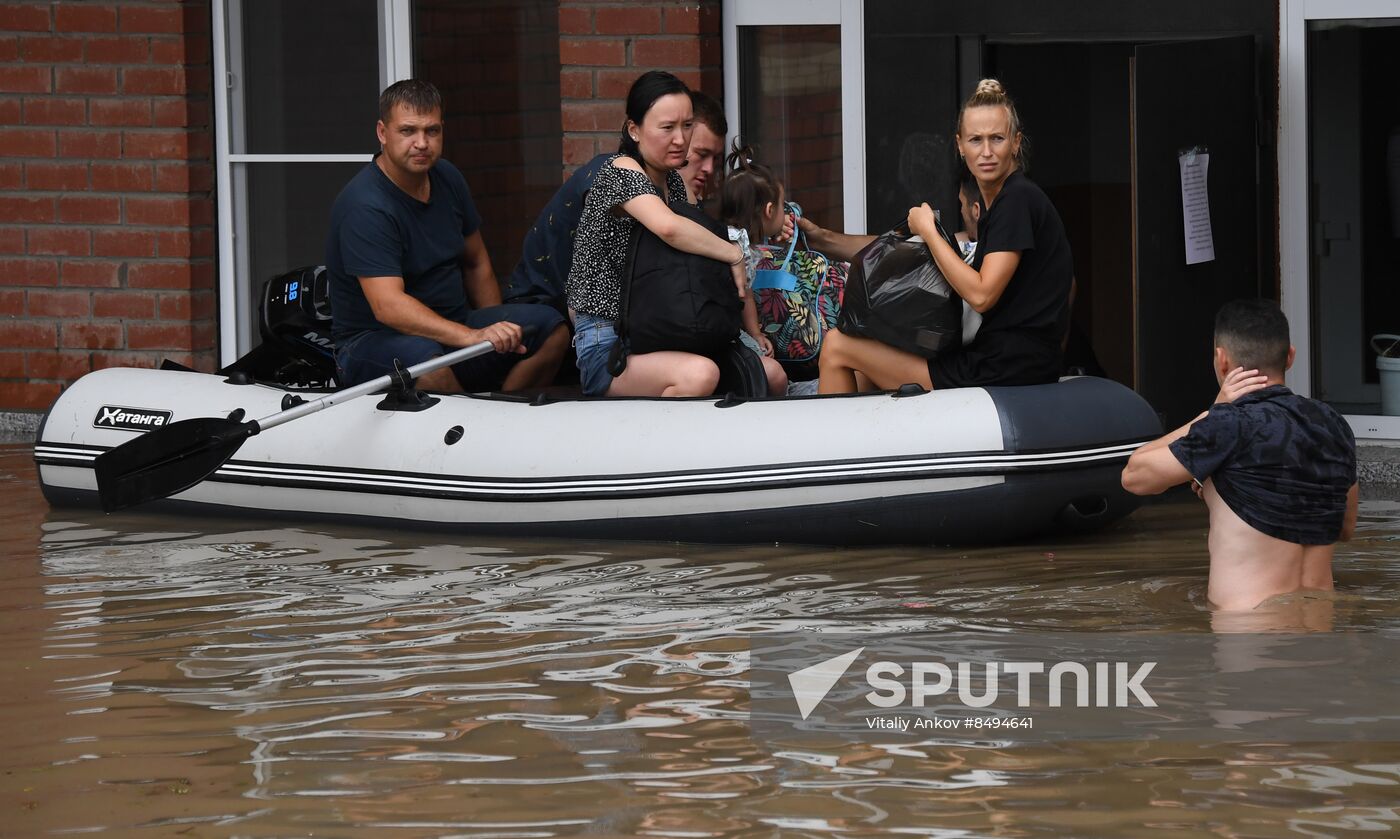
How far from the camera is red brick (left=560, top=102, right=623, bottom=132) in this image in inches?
309

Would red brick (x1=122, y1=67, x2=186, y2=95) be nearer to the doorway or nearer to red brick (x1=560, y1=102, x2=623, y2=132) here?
red brick (x1=560, y1=102, x2=623, y2=132)

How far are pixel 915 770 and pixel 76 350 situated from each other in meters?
5.81

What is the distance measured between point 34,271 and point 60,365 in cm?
44

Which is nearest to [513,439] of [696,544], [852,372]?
[696,544]

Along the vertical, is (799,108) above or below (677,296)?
above

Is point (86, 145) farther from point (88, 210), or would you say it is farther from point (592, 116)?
point (592, 116)

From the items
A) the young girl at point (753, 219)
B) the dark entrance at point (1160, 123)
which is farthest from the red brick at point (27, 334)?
the dark entrance at point (1160, 123)

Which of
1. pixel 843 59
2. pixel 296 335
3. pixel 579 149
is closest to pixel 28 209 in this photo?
pixel 296 335

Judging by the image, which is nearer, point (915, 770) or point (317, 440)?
point (915, 770)

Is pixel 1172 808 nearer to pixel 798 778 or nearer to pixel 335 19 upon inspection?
pixel 798 778

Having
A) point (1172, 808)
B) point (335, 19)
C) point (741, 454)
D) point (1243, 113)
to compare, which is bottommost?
point (1172, 808)

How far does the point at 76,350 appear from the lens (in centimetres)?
840

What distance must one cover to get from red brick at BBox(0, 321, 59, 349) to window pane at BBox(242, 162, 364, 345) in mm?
872

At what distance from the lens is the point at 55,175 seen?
8375 millimetres
